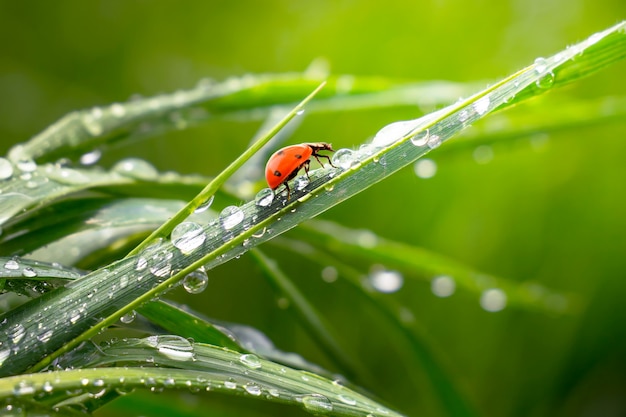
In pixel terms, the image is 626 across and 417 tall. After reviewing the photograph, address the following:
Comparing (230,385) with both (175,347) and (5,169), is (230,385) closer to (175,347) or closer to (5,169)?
(175,347)

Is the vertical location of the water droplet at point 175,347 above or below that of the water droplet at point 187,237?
below

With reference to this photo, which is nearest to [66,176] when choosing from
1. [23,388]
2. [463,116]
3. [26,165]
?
[26,165]

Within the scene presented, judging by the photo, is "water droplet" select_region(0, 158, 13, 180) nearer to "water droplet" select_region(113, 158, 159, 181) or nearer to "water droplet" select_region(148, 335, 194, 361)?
"water droplet" select_region(113, 158, 159, 181)

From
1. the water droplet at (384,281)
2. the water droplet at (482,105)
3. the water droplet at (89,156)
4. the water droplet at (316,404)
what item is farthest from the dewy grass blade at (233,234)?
the water droplet at (384,281)

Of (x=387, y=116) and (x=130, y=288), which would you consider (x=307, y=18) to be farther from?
(x=130, y=288)

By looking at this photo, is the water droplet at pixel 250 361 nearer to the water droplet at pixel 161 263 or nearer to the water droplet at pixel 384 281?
the water droplet at pixel 161 263

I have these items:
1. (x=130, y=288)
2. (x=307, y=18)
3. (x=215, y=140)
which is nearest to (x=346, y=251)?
(x=130, y=288)

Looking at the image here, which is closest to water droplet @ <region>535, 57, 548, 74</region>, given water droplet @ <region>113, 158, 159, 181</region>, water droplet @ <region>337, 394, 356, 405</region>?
water droplet @ <region>337, 394, 356, 405</region>
